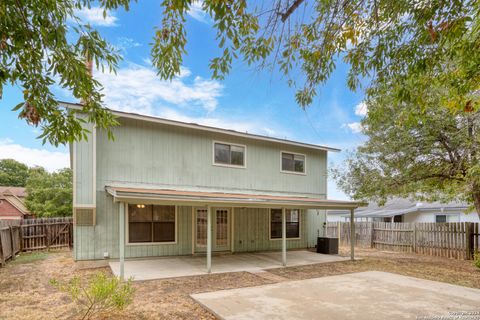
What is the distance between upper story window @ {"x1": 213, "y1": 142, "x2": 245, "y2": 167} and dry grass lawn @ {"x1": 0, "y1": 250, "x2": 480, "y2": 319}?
4.84m

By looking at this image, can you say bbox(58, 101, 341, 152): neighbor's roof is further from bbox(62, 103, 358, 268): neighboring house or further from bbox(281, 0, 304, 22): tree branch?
bbox(281, 0, 304, 22): tree branch

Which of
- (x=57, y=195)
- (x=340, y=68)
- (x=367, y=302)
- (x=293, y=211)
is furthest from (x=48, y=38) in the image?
(x=57, y=195)

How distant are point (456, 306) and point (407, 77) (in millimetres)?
4458

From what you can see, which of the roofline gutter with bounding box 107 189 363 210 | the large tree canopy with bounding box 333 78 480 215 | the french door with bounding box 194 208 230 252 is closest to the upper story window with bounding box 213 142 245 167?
the french door with bounding box 194 208 230 252

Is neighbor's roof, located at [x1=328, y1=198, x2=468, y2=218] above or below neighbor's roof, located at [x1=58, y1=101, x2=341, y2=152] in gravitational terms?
below

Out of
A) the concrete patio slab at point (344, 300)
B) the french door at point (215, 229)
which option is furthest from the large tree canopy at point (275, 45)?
the french door at point (215, 229)

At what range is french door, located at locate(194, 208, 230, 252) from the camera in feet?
37.6

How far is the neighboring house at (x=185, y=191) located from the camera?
953cm

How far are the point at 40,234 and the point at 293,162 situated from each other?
1182 cm

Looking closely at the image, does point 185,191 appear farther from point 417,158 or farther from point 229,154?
point 417,158

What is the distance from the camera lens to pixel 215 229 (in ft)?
38.7

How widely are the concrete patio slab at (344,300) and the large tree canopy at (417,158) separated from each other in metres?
4.78

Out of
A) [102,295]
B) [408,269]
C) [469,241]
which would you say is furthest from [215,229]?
[469,241]

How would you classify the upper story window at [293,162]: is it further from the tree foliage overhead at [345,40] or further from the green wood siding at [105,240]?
the tree foliage overhead at [345,40]
